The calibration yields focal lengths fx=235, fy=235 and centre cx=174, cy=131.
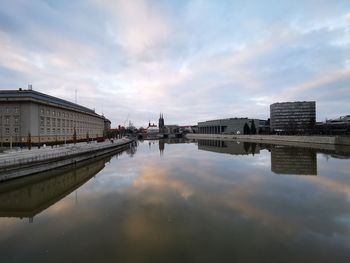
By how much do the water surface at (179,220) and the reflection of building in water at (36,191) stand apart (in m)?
0.09

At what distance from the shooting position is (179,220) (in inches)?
620

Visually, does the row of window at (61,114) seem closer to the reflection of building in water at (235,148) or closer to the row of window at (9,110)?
the row of window at (9,110)

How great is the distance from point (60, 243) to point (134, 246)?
420cm

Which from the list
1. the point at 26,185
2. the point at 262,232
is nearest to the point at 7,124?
the point at 26,185

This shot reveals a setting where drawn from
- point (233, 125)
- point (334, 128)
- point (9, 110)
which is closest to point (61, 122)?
point (9, 110)

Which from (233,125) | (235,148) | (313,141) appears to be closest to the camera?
(235,148)

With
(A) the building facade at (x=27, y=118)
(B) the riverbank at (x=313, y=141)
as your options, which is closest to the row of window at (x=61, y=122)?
(A) the building facade at (x=27, y=118)

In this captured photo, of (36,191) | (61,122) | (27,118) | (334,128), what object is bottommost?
(36,191)

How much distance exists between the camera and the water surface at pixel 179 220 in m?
11.6

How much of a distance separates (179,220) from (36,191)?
17991 mm

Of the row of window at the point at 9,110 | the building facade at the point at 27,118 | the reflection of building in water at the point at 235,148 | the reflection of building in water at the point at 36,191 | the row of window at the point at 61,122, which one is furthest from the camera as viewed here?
the reflection of building in water at the point at 235,148

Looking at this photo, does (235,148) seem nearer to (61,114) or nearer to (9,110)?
(61,114)

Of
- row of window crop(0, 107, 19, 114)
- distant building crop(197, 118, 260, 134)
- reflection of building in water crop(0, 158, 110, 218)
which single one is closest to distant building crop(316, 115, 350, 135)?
distant building crop(197, 118, 260, 134)

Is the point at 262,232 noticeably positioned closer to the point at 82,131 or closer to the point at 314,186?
the point at 314,186
